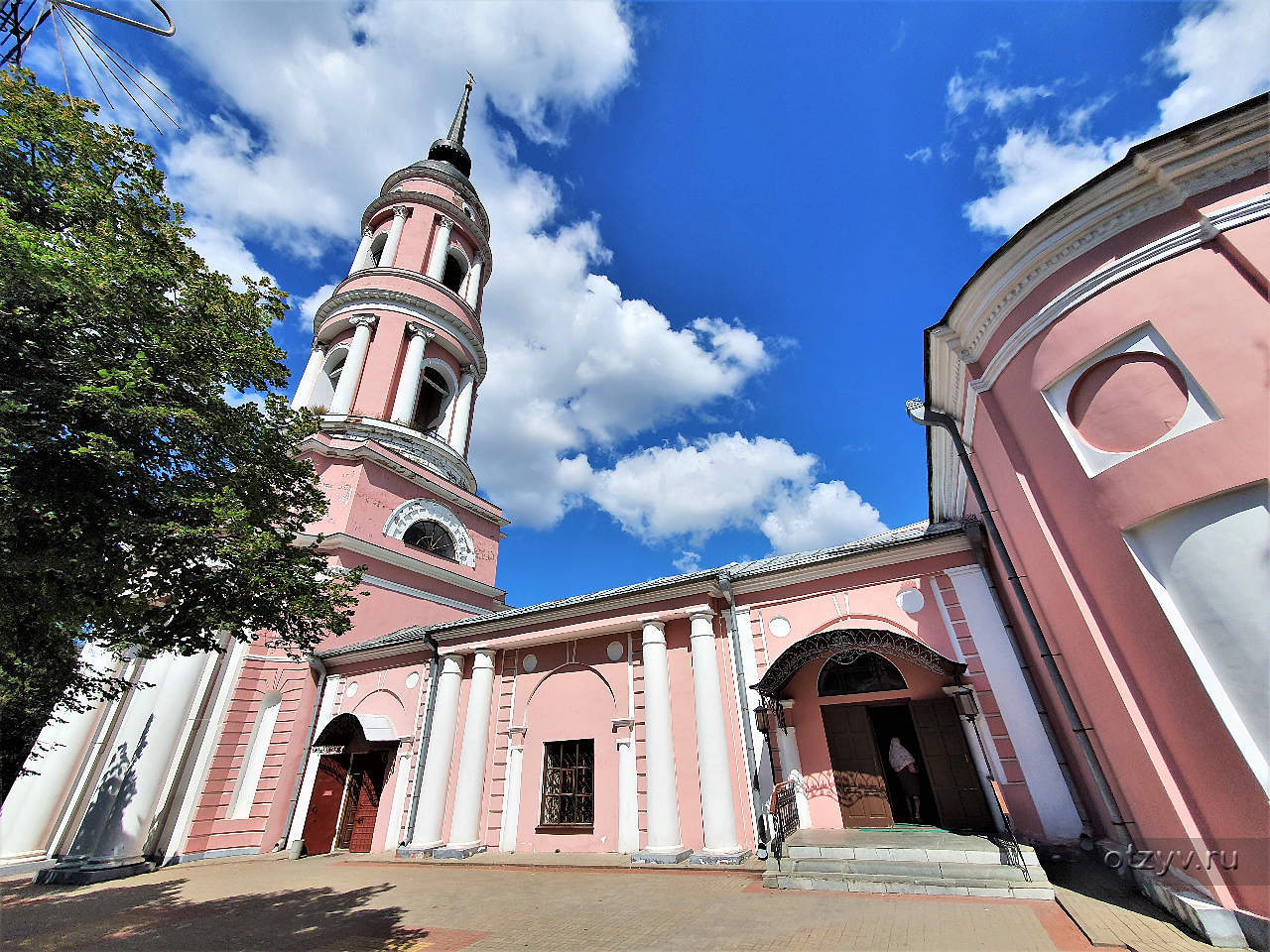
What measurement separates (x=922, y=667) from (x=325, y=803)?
525 inches

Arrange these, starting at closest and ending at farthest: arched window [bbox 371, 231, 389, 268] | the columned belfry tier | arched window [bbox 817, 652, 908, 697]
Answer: arched window [bbox 817, 652, 908, 697], the columned belfry tier, arched window [bbox 371, 231, 389, 268]

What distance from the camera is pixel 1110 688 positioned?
539cm

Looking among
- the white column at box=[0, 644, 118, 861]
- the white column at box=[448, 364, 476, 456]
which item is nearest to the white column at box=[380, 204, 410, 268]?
the white column at box=[448, 364, 476, 456]

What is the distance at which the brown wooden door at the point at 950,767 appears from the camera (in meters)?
7.55

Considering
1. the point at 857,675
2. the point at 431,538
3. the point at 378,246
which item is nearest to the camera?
the point at 857,675

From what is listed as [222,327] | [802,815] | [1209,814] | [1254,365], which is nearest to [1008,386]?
[1254,365]

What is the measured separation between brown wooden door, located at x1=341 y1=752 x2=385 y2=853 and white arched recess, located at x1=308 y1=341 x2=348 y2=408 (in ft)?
41.9

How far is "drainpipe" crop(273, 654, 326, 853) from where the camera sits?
12.3m

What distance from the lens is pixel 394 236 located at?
2133cm

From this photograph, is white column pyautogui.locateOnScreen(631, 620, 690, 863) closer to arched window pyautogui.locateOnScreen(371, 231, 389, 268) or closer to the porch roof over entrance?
the porch roof over entrance

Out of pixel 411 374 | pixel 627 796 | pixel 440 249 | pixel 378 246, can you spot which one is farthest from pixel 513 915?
pixel 378 246

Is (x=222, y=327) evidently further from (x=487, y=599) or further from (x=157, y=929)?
(x=487, y=599)

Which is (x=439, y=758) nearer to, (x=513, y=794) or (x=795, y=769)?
(x=513, y=794)

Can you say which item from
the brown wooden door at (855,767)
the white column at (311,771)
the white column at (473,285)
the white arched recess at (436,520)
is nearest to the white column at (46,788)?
the white column at (311,771)
